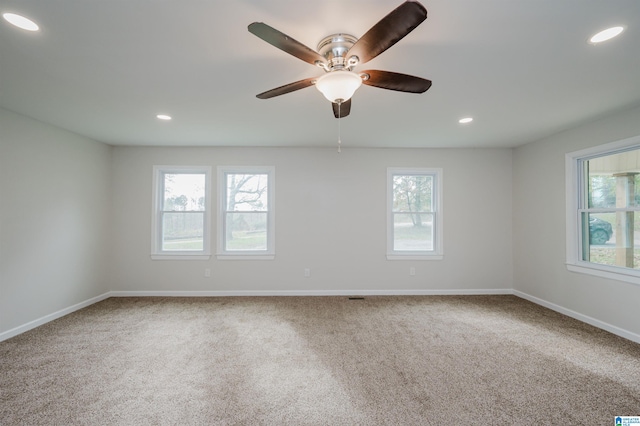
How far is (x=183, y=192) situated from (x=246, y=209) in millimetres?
1095

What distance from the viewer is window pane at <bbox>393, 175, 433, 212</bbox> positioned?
191 inches

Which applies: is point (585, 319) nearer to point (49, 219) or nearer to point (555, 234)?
point (555, 234)

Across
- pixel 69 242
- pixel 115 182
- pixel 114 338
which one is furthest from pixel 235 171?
pixel 114 338

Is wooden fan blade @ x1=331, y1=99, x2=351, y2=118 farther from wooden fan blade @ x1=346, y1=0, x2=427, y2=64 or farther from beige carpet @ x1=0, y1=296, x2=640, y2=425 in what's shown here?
beige carpet @ x1=0, y1=296, x2=640, y2=425

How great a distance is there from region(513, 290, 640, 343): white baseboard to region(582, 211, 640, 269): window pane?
0.70 meters

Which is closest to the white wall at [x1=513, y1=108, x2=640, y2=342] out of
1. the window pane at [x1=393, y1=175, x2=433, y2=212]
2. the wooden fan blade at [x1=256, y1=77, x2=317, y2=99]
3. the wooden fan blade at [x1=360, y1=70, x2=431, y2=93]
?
the window pane at [x1=393, y1=175, x2=433, y2=212]

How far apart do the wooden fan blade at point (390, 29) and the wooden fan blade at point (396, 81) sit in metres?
0.19

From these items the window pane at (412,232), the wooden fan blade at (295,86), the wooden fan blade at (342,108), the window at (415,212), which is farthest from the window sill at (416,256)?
the wooden fan blade at (295,86)

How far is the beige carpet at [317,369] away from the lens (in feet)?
6.25

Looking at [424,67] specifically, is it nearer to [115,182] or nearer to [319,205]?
[319,205]

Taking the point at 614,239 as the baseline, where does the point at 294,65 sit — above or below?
above

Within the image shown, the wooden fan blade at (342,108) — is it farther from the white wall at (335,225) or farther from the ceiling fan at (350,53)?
the white wall at (335,225)

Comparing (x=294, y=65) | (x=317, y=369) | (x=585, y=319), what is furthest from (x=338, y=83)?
(x=585, y=319)

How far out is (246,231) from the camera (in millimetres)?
4754
